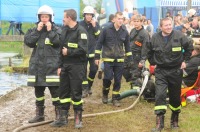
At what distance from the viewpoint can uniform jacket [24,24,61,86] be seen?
7969 mm

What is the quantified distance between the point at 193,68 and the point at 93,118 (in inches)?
110

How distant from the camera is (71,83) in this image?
7.84 m

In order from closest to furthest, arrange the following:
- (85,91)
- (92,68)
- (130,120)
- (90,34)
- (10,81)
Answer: (130,120), (85,91), (90,34), (92,68), (10,81)

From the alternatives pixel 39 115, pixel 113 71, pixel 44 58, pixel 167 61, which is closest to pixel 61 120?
pixel 39 115

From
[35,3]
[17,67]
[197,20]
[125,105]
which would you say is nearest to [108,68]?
[125,105]

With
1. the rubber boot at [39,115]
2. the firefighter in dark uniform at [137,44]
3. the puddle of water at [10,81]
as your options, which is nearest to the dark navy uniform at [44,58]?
the rubber boot at [39,115]

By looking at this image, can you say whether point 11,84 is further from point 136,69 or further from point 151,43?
point 151,43

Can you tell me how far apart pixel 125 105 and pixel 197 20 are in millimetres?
4985

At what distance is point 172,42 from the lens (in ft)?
25.4

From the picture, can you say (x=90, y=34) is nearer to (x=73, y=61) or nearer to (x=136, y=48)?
(x=136, y=48)

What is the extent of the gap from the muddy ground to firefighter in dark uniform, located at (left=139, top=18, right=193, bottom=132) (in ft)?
1.82

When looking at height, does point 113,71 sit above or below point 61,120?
above

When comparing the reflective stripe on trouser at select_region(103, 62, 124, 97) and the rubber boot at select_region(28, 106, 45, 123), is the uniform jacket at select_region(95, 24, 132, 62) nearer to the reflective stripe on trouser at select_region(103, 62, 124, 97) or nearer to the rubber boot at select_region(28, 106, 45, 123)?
the reflective stripe on trouser at select_region(103, 62, 124, 97)

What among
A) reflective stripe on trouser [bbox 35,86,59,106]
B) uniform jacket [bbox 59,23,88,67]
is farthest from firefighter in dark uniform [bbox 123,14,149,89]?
uniform jacket [bbox 59,23,88,67]
